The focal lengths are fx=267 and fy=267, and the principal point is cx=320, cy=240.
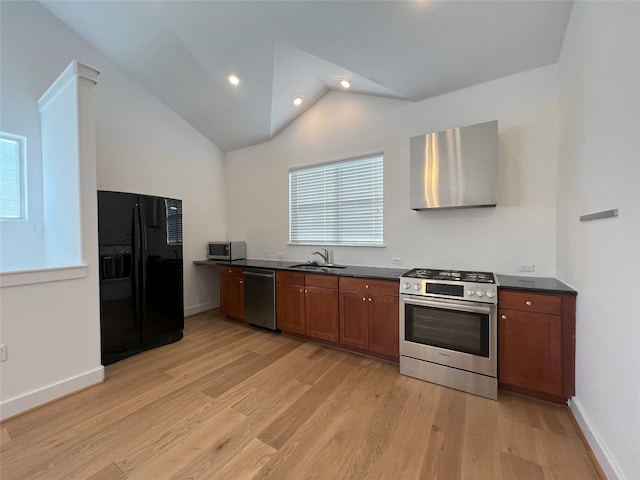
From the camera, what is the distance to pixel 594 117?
1662 mm

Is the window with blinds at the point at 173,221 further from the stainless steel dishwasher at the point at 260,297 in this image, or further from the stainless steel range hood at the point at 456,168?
the stainless steel range hood at the point at 456,168

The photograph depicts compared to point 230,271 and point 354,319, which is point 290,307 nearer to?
point 354,319

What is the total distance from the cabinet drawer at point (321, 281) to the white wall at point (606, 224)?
6.78 ft

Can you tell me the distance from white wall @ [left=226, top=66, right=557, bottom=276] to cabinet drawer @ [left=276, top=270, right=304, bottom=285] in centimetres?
70

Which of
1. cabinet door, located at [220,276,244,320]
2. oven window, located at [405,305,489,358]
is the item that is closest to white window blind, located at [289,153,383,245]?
cabinet door, located at [220,276,244,320]

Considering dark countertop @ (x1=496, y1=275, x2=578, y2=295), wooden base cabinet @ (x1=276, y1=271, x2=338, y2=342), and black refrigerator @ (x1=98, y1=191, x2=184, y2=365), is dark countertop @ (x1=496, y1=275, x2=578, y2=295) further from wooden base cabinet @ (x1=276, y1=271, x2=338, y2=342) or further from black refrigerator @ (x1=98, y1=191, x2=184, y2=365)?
black refrigerator @ (x1=98, y1=191, x2=184, y2=365)

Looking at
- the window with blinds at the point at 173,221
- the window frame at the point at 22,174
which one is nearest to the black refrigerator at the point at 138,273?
the window with blinds at the point at 173,221

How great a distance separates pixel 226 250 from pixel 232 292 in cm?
78

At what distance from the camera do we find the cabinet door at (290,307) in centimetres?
334

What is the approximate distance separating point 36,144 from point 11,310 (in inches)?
81.6

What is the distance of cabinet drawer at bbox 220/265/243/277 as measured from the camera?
155 inches

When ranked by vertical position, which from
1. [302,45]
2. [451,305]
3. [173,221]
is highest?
[302,45]

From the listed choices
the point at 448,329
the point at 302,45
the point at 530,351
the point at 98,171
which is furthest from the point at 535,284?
the point at 98,171

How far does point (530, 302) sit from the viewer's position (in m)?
2.12
